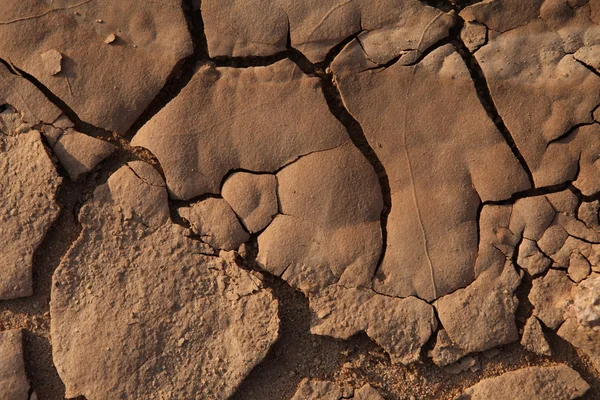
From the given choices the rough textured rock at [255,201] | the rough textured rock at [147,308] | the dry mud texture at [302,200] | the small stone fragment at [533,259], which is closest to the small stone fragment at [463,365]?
A: the dry mud texture at [302,200]

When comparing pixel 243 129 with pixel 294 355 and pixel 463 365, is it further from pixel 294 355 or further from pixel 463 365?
pixel 463 365

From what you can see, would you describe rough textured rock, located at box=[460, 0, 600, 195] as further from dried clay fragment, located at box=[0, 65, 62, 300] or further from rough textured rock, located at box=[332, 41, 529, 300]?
dried clay fragment, located at box=[0, 65, 62, 300]

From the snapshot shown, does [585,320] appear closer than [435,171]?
Yes

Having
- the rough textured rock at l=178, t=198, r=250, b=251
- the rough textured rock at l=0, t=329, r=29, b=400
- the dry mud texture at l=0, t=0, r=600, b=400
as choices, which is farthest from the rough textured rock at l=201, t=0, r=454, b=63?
the rough textured rock at l=0, t=329, r=29, b=400

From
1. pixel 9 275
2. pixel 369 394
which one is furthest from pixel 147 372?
pixel 369 394

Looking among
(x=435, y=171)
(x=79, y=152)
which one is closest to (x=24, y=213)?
(x=79, y=152)
